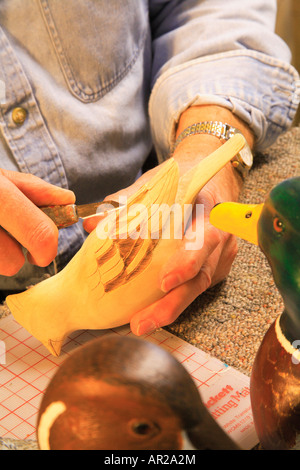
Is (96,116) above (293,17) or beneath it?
above

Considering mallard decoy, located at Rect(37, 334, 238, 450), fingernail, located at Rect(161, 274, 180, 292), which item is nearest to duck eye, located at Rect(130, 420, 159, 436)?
mallard decoy, located at Rect(37, 334, 238, 450)

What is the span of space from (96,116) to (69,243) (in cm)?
20

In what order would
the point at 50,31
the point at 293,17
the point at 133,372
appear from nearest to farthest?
1. the point at 133,372
2. the point at 50,31
3. the point at 293,17

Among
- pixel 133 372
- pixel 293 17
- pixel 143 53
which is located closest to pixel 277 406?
pixel 133 372

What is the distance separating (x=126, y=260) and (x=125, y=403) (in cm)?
24

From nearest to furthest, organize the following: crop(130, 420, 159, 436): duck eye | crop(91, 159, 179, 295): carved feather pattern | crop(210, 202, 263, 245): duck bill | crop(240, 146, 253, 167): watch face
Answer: crop(130, 420, 159, 436): duck eye < crop(210, 202, 263, 245): duck bill < crop(91, 159, 179, 295): carved feather pattern < crop(240, 146, 253, 167): watch face

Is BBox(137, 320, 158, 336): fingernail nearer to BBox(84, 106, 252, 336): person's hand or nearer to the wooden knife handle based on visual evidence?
BBox(84, 106, 252, 336): person's hand

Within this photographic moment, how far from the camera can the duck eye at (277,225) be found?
37 cm

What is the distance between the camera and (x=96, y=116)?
769 millimetres

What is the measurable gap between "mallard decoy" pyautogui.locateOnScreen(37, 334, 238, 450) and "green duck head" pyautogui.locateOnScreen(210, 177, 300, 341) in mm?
111

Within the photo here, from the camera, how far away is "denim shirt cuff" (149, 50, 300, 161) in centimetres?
76

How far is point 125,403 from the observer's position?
0.29 m

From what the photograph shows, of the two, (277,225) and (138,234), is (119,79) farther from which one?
(277,225)

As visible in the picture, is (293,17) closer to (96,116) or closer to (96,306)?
(96,116)
